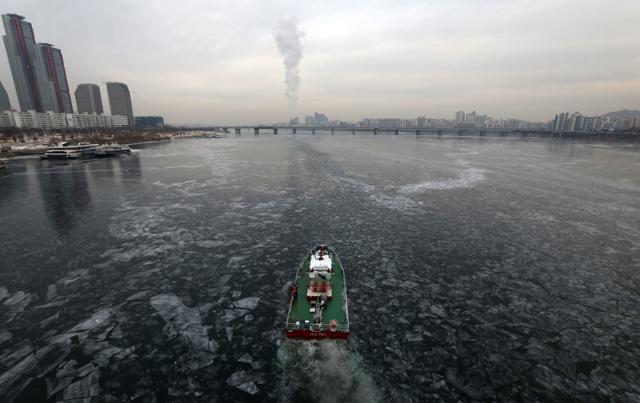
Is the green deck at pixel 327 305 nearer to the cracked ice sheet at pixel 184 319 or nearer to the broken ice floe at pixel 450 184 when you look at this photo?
the cracked ice sheet at pixel 184 319

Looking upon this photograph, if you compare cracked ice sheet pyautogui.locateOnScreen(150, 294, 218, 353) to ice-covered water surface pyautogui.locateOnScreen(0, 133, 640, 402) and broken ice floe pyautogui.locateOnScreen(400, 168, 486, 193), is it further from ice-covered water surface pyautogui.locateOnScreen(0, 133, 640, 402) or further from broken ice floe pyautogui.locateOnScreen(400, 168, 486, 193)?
broken ice floe pyautogui.locateOnScreen(400, 168, 486, 193)

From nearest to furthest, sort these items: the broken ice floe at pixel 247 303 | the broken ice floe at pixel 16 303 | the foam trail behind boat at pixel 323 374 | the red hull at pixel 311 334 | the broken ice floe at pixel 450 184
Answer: the foam trail behind boat at pixel 323 374 → the red hull at pixel 311 334 → the broken ice floe at pixel 16 303 → the broken ice floe at pixel 247 303 → the broken ice floe at pixel 450 184

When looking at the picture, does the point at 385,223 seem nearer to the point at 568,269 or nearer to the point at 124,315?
the point at 568,269

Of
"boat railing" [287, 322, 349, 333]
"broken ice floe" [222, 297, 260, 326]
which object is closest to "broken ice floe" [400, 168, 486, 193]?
"broken ice floe" [222, 297, 260, 326]

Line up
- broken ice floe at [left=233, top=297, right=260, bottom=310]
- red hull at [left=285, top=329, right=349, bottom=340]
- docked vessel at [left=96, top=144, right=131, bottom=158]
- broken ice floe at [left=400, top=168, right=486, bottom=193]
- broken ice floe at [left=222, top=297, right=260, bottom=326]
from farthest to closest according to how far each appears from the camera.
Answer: docked vessel at [left=96, top=144, right=131, bottom=158] < broken ice floe at [left=400, top=168, right=486, bottom=193] < broken ice floe at [left=233, top=297, right=260, bottom=310] < broken ice floe at [left=222, top=297, right=260, bottom=326] < red hull at [left=285, top=329, right=349, bottom=340]

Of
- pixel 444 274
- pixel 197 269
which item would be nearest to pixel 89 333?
pixel 197 269

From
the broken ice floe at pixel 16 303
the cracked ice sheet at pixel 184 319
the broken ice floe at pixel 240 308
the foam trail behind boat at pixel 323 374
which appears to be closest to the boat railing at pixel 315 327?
the foam trail behind boat at pixel 323 374

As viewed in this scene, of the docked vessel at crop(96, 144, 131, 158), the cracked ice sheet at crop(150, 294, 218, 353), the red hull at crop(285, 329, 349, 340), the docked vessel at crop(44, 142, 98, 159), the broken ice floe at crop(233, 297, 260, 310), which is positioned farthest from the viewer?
the docked vessel at crop(96, 144, 131, 158)
